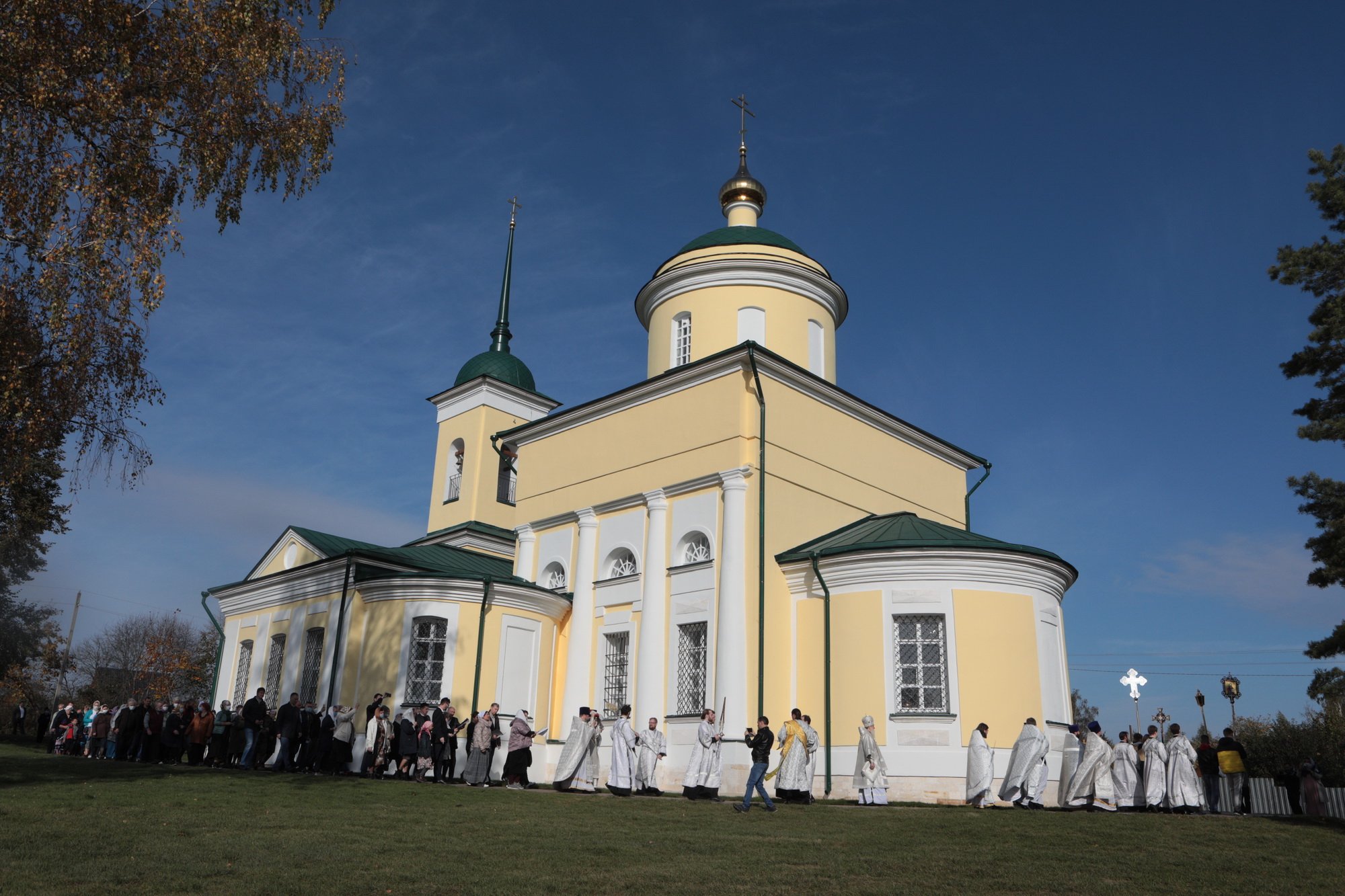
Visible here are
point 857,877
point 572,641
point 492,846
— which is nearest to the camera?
point 857,877

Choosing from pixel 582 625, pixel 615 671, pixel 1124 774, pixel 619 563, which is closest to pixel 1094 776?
pixel 1124 774

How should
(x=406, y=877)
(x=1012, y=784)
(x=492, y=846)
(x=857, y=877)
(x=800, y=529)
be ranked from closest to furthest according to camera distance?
(x=406, y=877) → (x=857, y=877) → (x=492, y=846) → (x=1012, y=784) → (x=800, y=529)

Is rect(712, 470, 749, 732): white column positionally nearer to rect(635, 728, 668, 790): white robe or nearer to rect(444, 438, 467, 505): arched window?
rect(635, 728, 668, 790): white robe

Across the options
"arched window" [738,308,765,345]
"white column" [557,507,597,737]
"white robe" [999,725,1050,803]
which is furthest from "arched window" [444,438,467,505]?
"white robe" [999,725,1050,803]

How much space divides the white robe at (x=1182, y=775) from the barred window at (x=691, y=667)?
743cm

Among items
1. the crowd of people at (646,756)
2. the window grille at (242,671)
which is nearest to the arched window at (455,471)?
the window grille at (242,671)

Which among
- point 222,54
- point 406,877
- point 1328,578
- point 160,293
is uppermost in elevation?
point 222,54

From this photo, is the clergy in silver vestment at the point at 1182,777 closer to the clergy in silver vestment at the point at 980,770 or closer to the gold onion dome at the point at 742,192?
the clergy in silver vestment at the point at 980,770

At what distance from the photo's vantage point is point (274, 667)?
24578mm

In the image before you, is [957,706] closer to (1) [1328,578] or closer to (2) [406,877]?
(1) [1328,578]

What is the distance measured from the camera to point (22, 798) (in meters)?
11.2

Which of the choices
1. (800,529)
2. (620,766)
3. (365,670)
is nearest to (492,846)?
(620,766)

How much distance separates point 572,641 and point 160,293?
1191 centimetres

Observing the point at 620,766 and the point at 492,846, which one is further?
the point at 620,766
